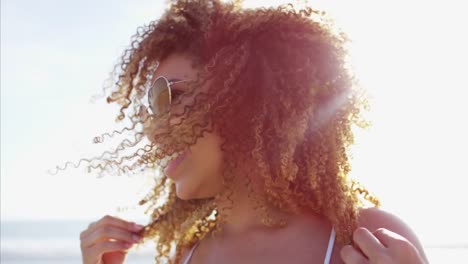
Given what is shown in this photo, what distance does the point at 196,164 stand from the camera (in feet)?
9.56

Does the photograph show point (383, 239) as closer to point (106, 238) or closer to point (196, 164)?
point (196, 164)

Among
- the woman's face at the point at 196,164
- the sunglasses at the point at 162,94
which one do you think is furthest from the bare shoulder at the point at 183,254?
Answer: the sunglasses at the point at 162,94

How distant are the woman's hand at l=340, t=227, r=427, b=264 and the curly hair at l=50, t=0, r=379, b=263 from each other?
0.75ft

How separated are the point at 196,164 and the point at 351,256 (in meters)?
0.84

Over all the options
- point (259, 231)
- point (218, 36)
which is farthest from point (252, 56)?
point (259, 231)

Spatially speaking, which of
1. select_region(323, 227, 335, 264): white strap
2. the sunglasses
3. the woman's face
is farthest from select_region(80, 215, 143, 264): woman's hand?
select_region(323, 227, 335, 264): white strap

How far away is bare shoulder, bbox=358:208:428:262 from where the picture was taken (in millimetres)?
2523

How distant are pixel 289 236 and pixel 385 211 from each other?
1.40 ft

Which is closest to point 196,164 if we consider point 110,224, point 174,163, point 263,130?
point 174,163

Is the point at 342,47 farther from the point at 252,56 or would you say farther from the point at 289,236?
the point at 289,236

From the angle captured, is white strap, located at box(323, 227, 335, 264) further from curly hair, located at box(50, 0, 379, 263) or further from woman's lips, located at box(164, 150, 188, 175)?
woman's lips, located at box(164, 150, 188, 175)

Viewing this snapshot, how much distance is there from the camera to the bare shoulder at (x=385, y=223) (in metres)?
2.52

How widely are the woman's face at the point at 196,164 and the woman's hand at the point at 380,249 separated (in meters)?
0.74

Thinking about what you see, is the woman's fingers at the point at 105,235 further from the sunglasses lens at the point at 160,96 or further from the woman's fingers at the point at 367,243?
the woman's fingers at the point at 367,243
